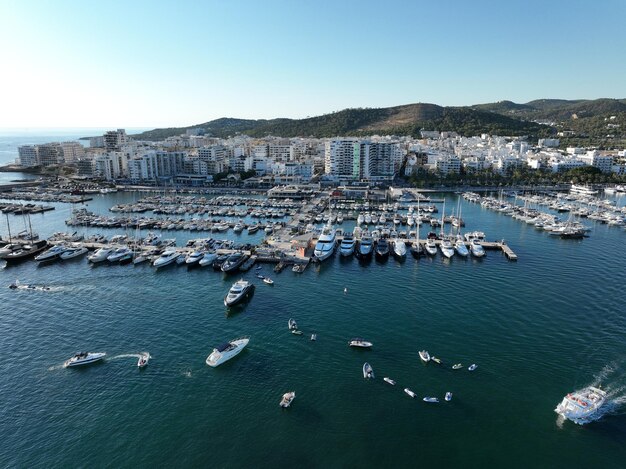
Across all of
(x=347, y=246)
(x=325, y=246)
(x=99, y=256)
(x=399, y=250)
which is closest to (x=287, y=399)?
(x=325, y=246)

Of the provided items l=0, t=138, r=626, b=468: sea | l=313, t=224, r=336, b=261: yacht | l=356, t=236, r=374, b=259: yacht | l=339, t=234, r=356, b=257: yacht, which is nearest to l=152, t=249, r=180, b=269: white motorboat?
l=0, t=138, r=626, b=468: sea

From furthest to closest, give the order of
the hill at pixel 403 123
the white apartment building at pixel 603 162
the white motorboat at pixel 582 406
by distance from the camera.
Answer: the hill at pixel 403 123 < the white apartment building at pixel 603 162 < the white motorboat at pixel 582 406

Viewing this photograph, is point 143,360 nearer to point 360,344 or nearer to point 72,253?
point 360,344

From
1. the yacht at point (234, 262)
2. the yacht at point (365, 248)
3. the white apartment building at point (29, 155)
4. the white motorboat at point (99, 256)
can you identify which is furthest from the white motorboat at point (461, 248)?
the white apartment building at point (29, 155)

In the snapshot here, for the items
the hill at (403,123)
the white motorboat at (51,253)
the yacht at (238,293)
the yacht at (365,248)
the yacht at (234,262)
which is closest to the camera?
the yacht at (238,293)

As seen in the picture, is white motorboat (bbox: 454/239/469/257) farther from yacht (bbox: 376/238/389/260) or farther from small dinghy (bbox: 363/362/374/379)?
small dinghy (bbox: 363/362/374/379)

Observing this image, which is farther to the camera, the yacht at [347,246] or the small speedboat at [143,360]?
the yacht at [347,246]

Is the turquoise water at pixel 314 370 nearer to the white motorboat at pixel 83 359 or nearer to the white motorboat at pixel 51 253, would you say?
the white motorboat at pixel 83 359
